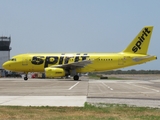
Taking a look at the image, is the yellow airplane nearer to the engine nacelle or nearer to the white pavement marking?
the engine nacelle

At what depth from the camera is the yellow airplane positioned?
46.5 meters

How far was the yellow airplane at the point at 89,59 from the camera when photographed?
4650 centimetres

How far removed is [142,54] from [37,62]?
47.2ft

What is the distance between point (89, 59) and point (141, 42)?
300 inches

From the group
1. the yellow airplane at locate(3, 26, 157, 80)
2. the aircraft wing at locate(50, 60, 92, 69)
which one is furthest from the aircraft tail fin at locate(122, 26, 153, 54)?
the aircraft wing at locate(50, 60, 92, 69)

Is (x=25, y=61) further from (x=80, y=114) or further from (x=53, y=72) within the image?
(x=80, y=114)

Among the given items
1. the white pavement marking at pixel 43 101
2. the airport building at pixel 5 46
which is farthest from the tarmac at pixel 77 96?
the airport building at pixel 5 46

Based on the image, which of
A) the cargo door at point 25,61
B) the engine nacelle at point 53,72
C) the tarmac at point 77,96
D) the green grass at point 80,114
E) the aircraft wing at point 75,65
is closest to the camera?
the green grass at point 80,114

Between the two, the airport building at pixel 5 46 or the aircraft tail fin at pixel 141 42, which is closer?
the aircraft tail fin at pixel 141 42

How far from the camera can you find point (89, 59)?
46.6 metres

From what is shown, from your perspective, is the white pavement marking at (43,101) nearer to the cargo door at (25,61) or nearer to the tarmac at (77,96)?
the tarmac at (77,96)

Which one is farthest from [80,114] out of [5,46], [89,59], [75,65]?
[5,46]

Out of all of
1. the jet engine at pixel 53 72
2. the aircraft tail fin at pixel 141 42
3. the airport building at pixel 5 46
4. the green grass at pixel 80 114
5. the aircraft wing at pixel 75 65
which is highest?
the green grass at pixel 80 114

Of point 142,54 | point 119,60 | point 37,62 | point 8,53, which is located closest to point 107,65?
point 119,60
